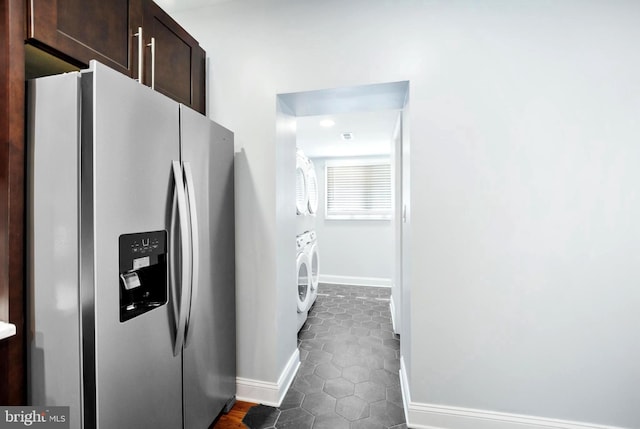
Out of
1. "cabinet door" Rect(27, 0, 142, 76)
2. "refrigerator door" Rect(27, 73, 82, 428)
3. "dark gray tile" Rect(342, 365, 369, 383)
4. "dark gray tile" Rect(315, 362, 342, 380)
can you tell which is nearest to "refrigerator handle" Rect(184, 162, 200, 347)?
"refrigerator door" Rect(27, 73, 82, 428)

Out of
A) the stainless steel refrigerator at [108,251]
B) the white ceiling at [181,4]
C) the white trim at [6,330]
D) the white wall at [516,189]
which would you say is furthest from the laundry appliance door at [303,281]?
the white ceiling at [181,4]

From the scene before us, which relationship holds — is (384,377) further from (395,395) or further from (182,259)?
(182,259)

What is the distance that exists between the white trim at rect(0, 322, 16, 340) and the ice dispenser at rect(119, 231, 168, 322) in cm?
29

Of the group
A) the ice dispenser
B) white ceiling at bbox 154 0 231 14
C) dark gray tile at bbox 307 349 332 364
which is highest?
white ceiling at bbox 154 0 231 14

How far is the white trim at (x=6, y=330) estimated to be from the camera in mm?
867

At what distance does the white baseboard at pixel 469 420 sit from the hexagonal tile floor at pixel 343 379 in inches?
4.7

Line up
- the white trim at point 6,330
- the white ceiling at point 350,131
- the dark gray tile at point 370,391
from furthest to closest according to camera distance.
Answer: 1. the white ceiling at point 350,131
2. the dark gray tile at point 370,391
3. the white trim at point 6,330

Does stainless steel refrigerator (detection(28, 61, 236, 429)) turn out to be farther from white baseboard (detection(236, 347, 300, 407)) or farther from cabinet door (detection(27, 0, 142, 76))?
white baseboard (detection(236, 347, 300, 407))

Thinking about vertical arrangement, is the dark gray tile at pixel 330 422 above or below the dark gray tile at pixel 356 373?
below

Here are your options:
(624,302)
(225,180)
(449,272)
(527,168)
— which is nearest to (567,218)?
(527,168)

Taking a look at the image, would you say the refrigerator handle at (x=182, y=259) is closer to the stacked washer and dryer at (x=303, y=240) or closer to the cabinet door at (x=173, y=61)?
the cabinet door at (x=173, y=61)

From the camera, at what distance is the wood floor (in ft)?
5.33

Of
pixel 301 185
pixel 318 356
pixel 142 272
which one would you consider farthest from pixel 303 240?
pixel 142 272

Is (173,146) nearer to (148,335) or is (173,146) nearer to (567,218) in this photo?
(148,335)
